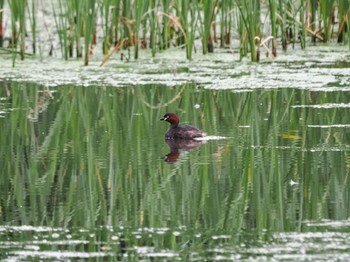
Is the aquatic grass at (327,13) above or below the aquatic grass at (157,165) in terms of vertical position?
above

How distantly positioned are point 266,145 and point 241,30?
401 centimetres

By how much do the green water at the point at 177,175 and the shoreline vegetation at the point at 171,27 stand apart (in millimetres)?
1087

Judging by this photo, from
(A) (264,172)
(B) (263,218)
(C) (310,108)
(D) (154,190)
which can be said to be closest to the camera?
(B) (263,218)

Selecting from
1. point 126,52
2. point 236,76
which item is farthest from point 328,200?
point 126,52

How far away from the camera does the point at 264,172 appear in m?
5.68

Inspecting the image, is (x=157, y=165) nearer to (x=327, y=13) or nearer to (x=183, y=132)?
(x=183, y=132)

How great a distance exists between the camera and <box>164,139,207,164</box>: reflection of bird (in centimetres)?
644

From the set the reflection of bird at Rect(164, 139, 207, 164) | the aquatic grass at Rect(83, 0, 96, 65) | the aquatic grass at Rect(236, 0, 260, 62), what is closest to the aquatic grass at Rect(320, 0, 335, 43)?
the aquatic grass at Rect(236, 0, 260, 62)

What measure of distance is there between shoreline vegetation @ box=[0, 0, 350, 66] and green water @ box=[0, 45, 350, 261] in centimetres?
109

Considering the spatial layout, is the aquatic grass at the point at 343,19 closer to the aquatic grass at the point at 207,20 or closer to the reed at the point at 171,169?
the aquatic grass at the point at 207,20

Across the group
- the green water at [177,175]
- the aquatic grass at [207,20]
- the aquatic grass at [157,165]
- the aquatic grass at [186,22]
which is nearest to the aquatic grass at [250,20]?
the aquatic grass at [207,20]

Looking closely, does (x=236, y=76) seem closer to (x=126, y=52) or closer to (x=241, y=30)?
(x=241, y=30)

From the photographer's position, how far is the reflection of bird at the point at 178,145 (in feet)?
21.1

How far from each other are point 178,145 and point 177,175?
3.66 feet
